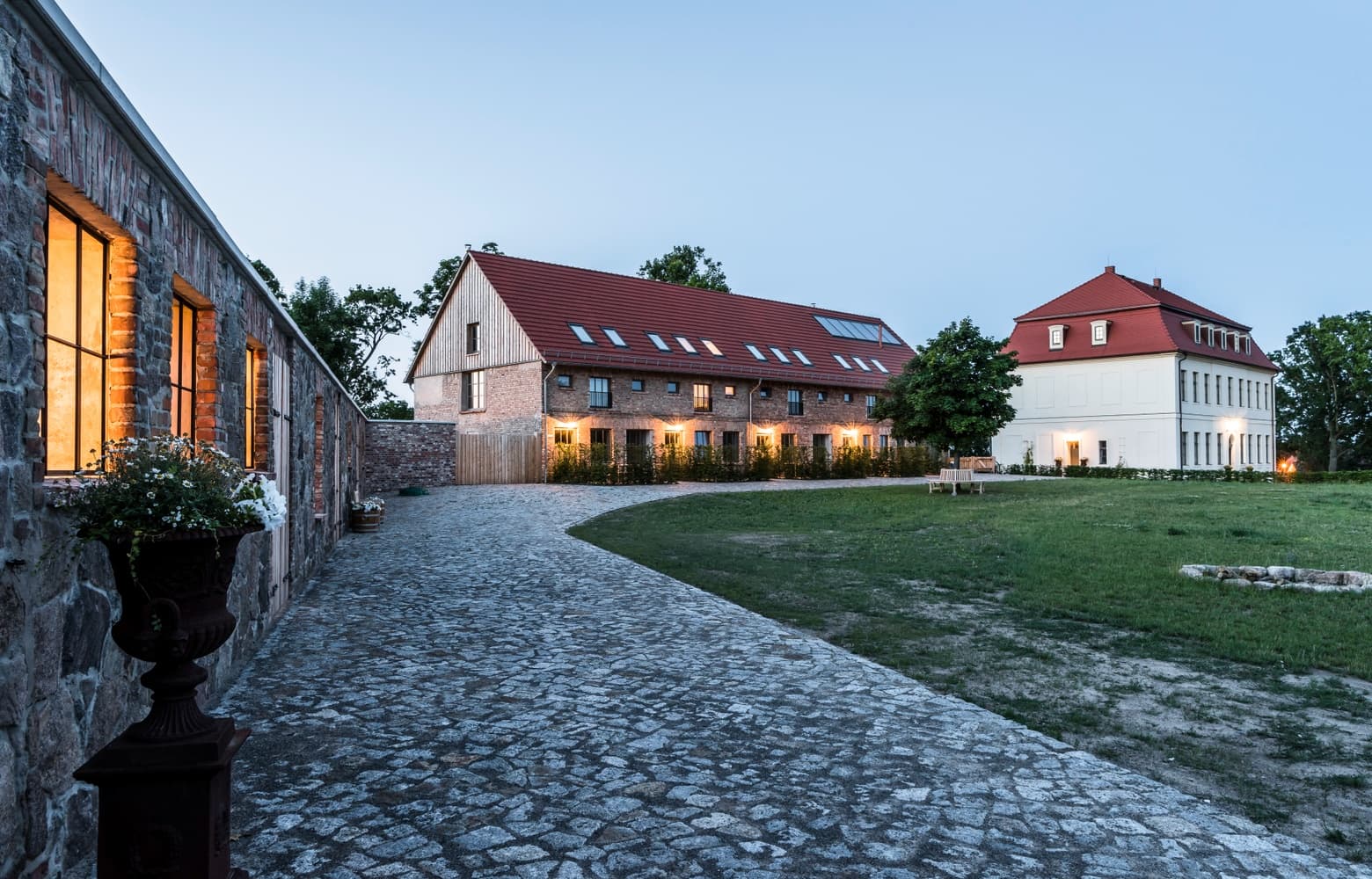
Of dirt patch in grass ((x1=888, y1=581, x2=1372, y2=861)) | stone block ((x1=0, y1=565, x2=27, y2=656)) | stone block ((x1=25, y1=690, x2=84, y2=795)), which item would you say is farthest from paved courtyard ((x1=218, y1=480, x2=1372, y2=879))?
stone block ((x1=0, y1=565, x2=27, y2=656))

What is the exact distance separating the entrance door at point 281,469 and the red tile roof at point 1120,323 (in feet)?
145

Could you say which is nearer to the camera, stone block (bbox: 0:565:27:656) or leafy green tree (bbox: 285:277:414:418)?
stone block (bbox: 0:565:27:656)

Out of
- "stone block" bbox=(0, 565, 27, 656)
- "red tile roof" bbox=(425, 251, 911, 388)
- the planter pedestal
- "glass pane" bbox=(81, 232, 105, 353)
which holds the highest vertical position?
"red tile roof" bbox=(425, 251, 911, 388)

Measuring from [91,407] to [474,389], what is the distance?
103 feet

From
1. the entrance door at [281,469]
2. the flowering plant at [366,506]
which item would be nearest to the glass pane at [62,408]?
the entrance door at [281,469]

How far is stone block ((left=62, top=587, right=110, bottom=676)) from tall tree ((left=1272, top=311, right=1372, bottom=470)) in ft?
217

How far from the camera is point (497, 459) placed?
29.6 metres

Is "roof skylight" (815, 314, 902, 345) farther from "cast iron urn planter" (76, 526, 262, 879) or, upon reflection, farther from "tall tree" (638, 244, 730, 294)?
"cast iron urn planter" (76, 526, 262, 879)

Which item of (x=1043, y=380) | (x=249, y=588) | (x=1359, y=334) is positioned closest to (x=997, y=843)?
(x=249, y=588)

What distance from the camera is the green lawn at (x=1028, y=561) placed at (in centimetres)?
772

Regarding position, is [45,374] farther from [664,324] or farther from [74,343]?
[664,324]

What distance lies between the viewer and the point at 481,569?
11.2m

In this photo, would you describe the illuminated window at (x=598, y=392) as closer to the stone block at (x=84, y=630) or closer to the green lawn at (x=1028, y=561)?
the green lawn at (x=1028, y=561)

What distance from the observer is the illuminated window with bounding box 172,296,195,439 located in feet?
16.9
